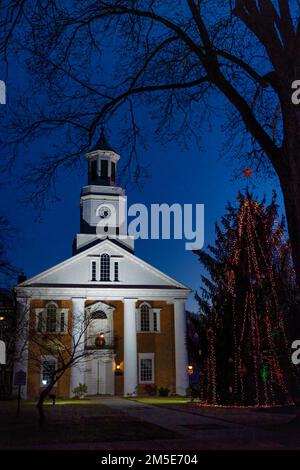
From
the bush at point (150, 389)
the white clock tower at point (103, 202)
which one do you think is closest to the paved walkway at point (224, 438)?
the bush at point (150, 389)

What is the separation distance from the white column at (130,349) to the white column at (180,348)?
3.19 meters

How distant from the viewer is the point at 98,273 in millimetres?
40969

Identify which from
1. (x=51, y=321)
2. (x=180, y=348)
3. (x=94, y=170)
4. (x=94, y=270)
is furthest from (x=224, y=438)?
(x=94, y=170)

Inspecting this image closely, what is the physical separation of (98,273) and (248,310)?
19996 millimetres

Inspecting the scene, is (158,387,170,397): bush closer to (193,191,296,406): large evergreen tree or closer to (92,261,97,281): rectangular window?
(92,261,97,281): rectangular window

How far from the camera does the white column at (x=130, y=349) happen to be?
3888cm

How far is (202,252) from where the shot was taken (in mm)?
24312

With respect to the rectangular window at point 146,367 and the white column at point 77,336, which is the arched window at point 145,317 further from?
the white column at point 77,336

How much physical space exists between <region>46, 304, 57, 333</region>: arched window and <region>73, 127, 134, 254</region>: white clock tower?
21.4 feet

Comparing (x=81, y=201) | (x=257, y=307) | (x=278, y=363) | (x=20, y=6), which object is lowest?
(x=278, y=363)
